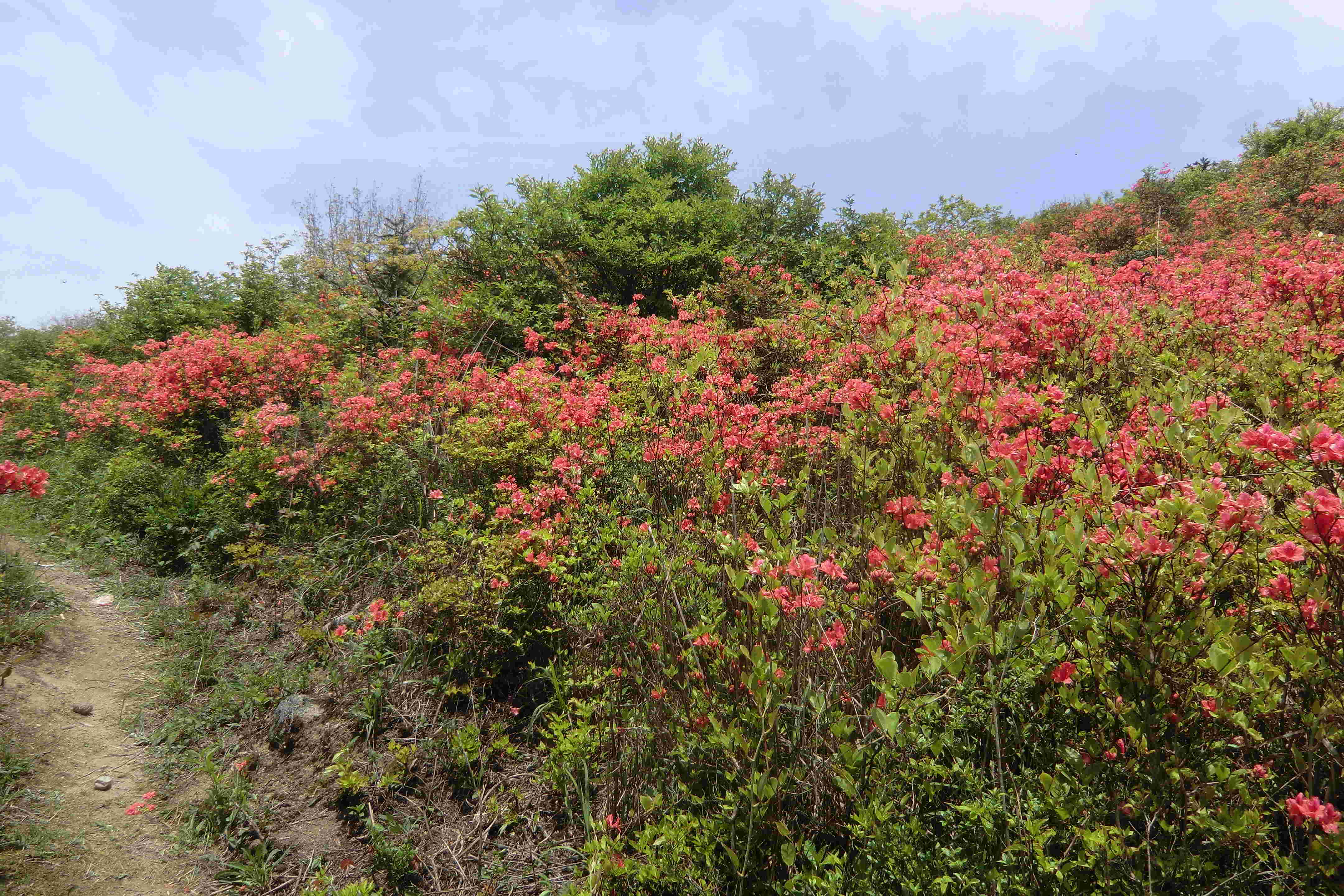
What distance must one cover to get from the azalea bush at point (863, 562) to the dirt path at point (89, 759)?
0.89 metres

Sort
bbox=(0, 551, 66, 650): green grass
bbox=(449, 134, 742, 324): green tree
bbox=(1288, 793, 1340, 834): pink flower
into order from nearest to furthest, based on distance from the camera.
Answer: bbox=(1288, 793, 1340, 834): pink flower < bbox=(0, 551, 66, 650): green grass < bbox=(449, 134, 742, 324): green tree

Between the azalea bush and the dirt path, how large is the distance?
89 centimetres

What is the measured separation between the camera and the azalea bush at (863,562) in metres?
1.45

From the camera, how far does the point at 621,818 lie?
240cm

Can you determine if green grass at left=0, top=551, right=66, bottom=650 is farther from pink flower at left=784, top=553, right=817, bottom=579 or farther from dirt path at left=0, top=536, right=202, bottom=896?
pink flower at left=784, top=553, right=817, bottom=579

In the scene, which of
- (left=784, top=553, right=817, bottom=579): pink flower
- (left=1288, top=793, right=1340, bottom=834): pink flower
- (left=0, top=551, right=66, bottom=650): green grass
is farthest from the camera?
(left=0, top=551, right=66, bottom=650): green grass

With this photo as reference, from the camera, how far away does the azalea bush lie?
145 centimetres

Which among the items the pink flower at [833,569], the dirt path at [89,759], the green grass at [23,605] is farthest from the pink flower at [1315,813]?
the green grass at [23,605]

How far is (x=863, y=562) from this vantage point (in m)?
2.35

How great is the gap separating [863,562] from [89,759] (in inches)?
168

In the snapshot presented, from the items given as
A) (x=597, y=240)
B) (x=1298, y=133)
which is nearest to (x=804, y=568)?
(x=597, y=240)

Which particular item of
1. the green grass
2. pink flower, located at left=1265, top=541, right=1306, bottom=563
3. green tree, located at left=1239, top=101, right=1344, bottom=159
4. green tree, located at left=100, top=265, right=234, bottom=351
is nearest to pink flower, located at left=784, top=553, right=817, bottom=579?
pink flower, located at left=1265, top=541, right=1306, bottom=563

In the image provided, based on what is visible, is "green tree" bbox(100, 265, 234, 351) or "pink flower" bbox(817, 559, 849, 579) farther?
"green tree" bbox(100, 265, 234, 351)

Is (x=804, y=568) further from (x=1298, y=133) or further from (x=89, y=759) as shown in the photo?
(x=1298, y=133)
